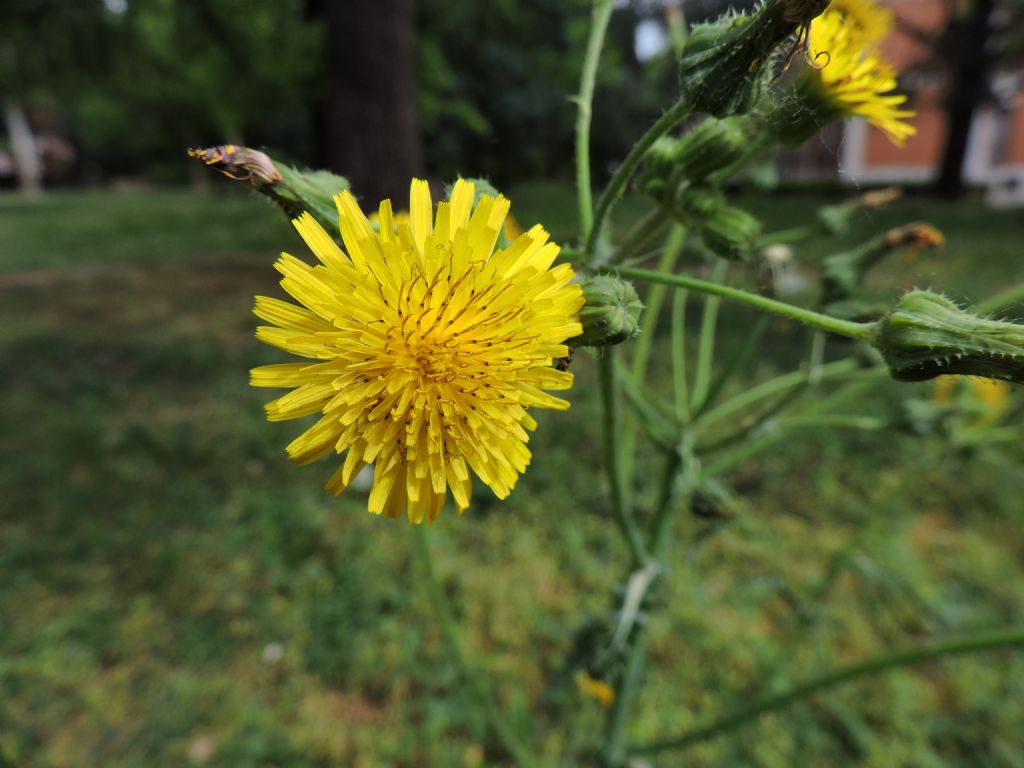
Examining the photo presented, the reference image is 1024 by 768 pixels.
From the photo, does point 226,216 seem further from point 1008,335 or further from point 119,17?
point 1008,335

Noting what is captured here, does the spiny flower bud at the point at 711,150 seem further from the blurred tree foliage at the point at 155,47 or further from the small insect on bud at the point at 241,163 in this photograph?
the blurred tree foliage at the point at 155,47

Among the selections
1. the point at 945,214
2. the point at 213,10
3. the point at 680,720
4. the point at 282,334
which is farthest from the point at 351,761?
the point at 945,214

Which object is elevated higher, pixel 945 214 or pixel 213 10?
pixel 213 10

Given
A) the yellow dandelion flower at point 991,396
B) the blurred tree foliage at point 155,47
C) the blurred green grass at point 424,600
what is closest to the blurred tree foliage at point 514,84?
the blurred tree foliage at point 155,47

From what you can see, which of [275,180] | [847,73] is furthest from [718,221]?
[275,180]

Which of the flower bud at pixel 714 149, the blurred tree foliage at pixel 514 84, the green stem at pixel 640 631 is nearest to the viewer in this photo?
the flower bud at pixel 714 149

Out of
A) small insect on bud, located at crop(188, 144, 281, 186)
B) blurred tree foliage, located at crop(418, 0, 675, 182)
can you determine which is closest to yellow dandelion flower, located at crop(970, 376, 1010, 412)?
small insect on bud, located at crop(188, 144, 281, 186)
